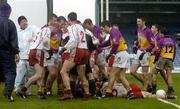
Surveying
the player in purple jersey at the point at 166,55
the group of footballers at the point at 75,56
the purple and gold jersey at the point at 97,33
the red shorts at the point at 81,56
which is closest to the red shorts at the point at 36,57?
the group of footballers at the point at 75,56

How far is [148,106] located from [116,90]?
7.40 feet

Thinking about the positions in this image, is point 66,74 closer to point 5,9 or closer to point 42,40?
point 42,40

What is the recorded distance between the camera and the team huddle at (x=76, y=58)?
12617mm

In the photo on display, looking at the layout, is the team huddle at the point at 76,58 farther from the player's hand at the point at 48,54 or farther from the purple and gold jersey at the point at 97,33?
the purple and gold jersey at the point at 97,33

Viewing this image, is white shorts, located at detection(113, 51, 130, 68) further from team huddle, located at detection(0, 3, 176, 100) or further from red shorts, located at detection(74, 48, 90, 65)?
red shorts, located at detection(74, 48, 90, 65)

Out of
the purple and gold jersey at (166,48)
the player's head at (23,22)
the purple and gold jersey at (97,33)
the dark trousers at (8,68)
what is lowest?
the dark trousers at (8,68)

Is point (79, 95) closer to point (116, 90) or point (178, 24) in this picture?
point (116, 90)

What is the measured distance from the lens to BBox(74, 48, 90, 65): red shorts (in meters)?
12.5

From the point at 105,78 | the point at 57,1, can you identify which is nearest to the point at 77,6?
the point at 57,1

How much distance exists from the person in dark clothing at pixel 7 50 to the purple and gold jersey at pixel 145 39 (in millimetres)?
3884

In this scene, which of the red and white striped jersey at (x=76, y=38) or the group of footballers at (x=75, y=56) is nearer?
the red and white striped jersey at (x=76, y=38)

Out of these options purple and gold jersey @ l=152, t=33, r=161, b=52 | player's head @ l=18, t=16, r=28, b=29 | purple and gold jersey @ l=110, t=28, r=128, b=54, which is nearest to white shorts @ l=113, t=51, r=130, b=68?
purple and gold jersey @ l=110, t=28, r=128, b=54

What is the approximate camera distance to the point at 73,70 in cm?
1314

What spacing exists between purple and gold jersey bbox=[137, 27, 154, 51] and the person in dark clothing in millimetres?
3884
